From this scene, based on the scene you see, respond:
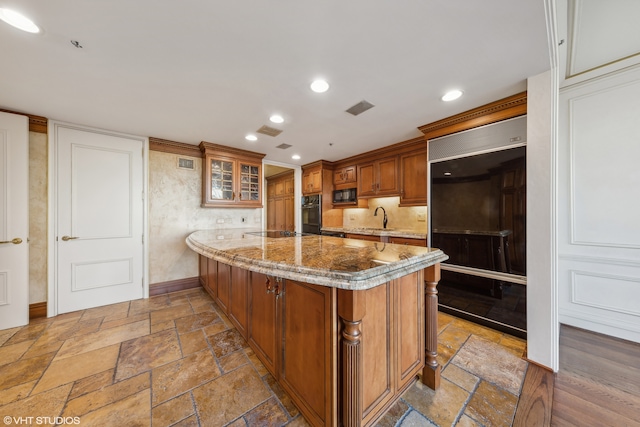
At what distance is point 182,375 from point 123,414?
0.35m

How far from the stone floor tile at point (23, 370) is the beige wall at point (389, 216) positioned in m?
4.29

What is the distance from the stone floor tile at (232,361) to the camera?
1.67 meters

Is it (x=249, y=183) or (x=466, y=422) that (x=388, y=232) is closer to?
(x=466, y=422)

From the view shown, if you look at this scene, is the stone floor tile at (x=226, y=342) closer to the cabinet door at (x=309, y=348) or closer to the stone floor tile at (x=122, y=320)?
the cabinet door at (x=309, y=348)

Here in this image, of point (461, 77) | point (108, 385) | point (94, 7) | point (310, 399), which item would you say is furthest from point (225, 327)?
point (461, 77)

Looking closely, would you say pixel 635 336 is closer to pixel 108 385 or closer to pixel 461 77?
pixel 461 77

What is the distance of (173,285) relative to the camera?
11.0 ft

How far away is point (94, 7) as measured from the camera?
1.17 m

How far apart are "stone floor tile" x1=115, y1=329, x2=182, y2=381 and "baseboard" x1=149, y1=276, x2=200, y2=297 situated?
133 centimetres

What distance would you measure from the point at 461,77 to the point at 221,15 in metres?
1.83

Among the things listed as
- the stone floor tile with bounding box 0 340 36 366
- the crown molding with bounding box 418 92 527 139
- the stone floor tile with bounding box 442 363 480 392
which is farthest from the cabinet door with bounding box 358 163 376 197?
the stone floor tile with bounding box 0 340 36 366

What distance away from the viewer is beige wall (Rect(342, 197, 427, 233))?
3642 millimetres

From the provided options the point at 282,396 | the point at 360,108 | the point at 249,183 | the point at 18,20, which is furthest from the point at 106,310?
the point at 360,108

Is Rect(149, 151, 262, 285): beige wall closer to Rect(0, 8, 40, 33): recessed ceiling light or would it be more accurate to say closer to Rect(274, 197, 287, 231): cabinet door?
Rect(274, 197, 287, 231): cabinet door
